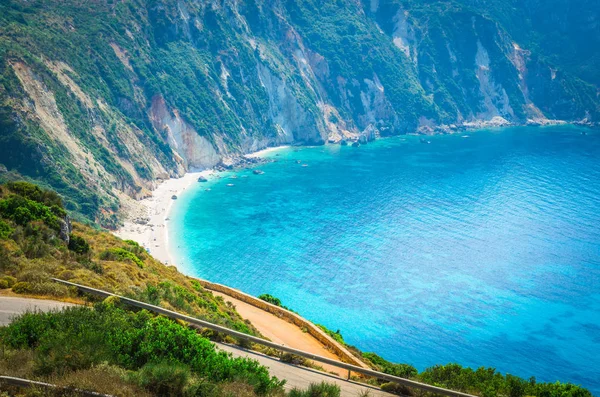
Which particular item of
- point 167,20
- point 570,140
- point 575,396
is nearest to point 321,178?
point 167,20

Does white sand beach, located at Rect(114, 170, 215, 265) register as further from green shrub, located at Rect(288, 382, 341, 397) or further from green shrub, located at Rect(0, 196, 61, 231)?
green shrub, located at Rect(288, 382, 341, 397)

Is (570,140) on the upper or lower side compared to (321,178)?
upper

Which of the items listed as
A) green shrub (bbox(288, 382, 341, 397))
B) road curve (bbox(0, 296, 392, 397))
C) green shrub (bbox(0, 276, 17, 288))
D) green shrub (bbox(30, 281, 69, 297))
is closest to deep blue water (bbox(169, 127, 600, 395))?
road curve (bbox(0, 296, 392, 397))

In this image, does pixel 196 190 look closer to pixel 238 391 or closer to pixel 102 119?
pixel 102 119

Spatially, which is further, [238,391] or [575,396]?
[575,396]

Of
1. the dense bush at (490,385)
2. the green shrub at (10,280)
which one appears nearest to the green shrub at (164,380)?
the dense bush at (490,385)

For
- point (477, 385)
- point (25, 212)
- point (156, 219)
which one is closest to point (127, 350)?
point (477, 385)

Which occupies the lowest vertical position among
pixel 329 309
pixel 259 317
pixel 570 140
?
pixel 329 309
